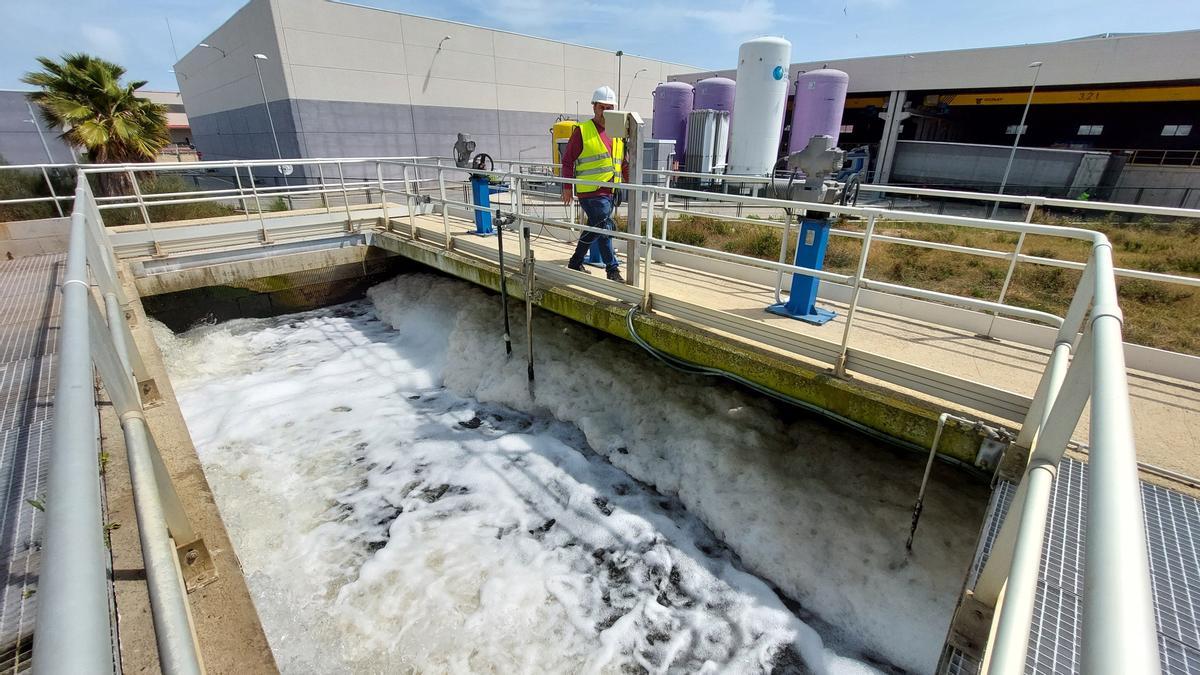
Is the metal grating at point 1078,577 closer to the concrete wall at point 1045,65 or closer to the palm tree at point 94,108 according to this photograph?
the palm tree at point 94,108

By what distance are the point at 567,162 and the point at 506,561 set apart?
154 inches

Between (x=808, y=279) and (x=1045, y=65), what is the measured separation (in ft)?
81.2

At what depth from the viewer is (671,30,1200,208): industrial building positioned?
62.1 feet

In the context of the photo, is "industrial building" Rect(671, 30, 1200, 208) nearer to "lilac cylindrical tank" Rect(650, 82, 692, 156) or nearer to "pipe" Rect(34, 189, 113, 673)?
"lilac cylindrical tank" Rect(650, 82, 692, 156)

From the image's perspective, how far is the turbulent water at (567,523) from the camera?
3369 millimetres

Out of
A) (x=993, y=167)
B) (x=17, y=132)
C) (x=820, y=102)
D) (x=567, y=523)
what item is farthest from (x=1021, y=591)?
(x=17, y=132)

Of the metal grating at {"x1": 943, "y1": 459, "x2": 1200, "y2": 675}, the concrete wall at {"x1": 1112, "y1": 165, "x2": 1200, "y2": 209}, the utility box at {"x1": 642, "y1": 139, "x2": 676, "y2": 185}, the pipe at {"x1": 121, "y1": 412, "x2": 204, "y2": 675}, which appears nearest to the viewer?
the pipe at {"x1": 121, "y1": 412, "x2": 204, "y2": 675}

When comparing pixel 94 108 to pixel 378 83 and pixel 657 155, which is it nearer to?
pixel 378 83

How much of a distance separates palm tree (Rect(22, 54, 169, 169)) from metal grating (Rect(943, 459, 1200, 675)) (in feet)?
56.4

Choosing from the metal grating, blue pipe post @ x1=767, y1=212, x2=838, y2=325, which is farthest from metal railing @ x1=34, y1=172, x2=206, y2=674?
blue pipe post @ x1=767, y1=212, x2=838, y2=325

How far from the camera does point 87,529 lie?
0.89 meters

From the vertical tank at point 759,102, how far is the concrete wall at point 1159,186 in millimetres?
12660

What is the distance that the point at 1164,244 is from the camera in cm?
1152

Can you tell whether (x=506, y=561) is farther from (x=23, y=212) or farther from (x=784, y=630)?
(x=23, y=212)
